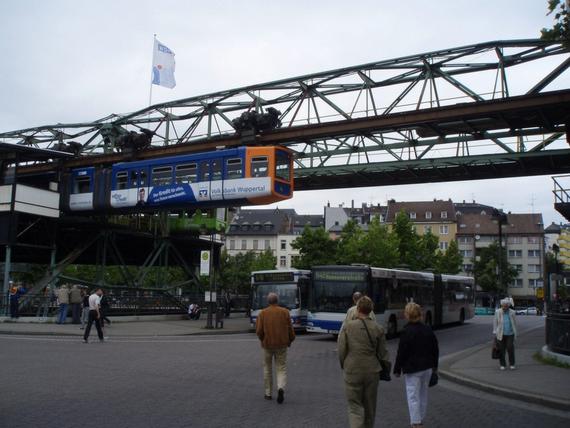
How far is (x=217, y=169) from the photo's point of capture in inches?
1117

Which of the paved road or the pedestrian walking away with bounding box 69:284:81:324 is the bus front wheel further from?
the pedestrian walking away with bounding box 69:284:81:324

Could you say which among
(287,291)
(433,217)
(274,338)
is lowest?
(274,338)

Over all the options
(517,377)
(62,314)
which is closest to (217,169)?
(62,314)

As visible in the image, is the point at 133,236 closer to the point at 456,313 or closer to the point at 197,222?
the point at 197,222

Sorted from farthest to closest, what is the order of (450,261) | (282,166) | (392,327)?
(450,261) → (282,166) → (392,327)

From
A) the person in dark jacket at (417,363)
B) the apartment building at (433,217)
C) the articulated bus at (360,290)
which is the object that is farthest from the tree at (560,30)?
the apartment building at (433,217)

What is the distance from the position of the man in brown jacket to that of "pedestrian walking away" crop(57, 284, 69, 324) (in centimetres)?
1908

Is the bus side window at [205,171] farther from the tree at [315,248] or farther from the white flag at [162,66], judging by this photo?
the tree at [315,248]

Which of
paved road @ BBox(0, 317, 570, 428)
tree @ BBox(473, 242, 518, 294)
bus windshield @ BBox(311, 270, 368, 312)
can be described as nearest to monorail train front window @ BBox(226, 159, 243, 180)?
bus windshield @ BBox(311, 270, 368, 312)

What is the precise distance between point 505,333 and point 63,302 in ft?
63.8

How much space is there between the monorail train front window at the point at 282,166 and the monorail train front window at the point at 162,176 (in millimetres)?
6439

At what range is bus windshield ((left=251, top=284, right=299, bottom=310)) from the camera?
27766 mm

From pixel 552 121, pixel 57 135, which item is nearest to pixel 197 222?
pixel 57 135

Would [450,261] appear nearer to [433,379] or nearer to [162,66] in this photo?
[162,66]
